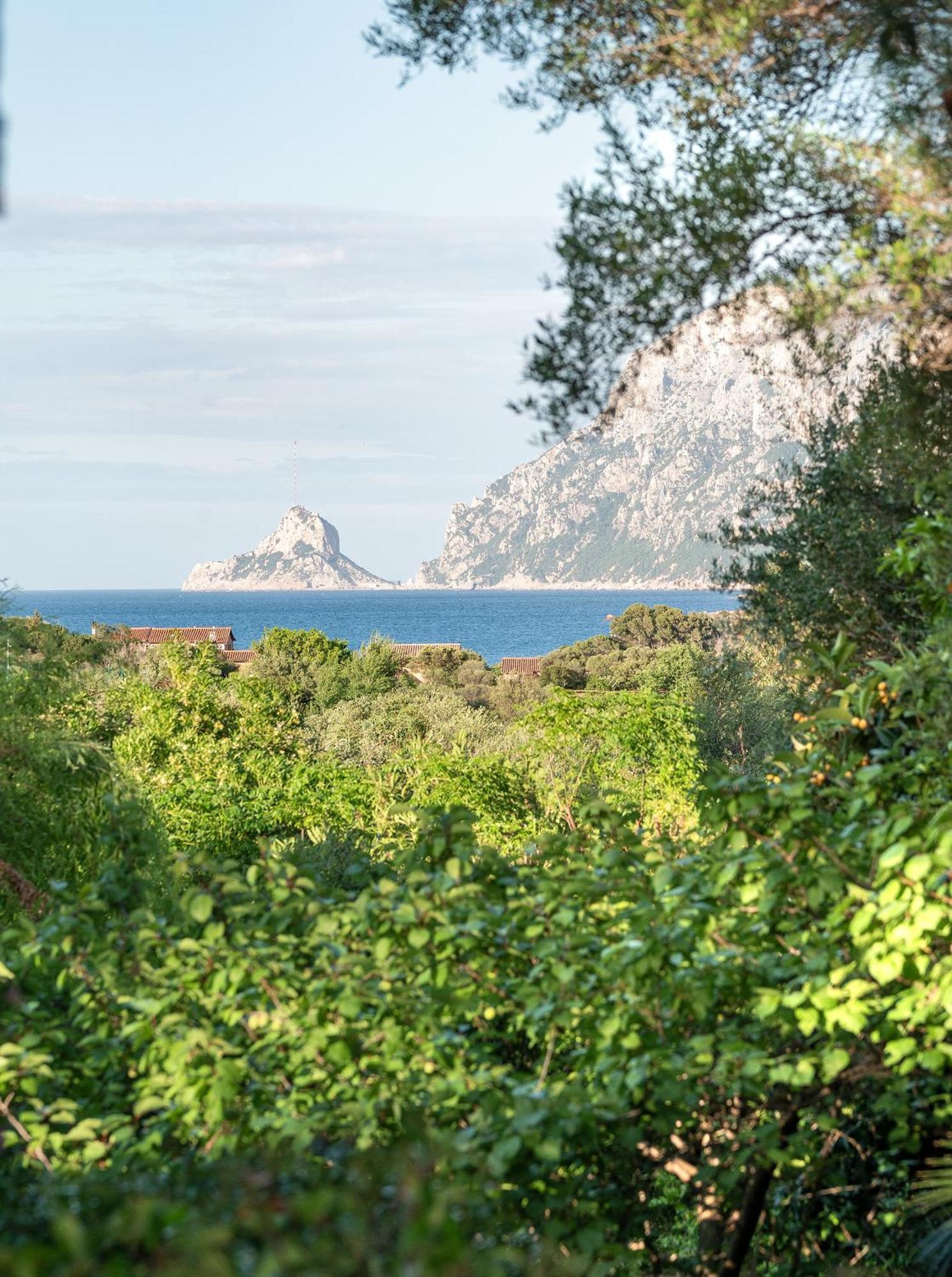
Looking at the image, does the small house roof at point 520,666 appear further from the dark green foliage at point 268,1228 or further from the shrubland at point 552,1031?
the dark green foliage at point 268,1228

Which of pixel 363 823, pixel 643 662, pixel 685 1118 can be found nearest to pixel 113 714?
pixel 363 823

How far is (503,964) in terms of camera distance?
3.15 m

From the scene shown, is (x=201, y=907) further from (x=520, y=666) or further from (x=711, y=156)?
(x=520, y=666)

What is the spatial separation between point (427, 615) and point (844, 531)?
134064mm

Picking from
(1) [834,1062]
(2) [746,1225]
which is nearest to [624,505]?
(2) [746,1225]

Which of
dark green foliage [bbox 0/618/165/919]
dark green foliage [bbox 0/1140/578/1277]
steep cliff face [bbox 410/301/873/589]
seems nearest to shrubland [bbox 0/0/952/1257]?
dark green foliage [bbox 0/1140/578/1277]

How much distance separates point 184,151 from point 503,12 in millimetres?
1215

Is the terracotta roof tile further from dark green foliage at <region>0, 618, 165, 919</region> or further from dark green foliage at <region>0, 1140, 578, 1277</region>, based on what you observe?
dark green foliage at <region>0, 1140, 578, 1277</region>

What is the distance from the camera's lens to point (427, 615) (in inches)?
5561

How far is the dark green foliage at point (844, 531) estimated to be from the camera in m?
6.50

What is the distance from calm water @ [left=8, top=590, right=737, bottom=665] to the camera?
109 metres

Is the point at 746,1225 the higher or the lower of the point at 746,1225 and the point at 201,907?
the lower

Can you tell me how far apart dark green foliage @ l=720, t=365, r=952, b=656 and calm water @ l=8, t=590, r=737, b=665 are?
267 ft

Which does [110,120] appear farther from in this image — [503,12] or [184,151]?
[503,12]
